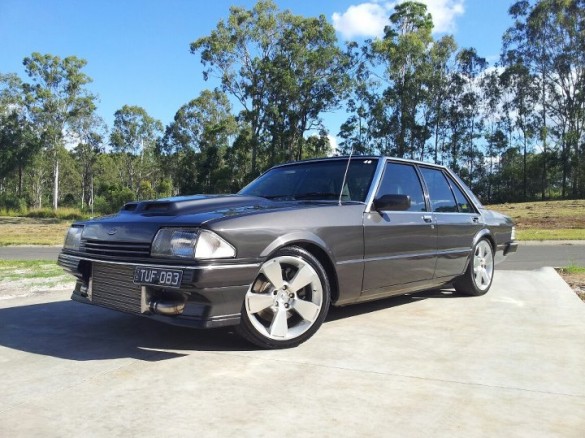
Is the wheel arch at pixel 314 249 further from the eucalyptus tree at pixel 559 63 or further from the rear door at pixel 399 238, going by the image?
the eucalyptus tree at pixel 559 63

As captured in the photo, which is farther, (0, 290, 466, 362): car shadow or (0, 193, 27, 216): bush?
(0, 193, 27, 216): bush

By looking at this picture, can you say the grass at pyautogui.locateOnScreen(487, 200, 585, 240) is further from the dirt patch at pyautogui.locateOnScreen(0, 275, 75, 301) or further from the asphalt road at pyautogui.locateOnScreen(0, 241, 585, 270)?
the dirt patch at pyautogui.locateOnScreen(0, 275, 75, 301)

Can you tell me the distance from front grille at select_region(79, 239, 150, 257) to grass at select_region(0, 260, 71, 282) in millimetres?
3322

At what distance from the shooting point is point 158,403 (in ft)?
8.73

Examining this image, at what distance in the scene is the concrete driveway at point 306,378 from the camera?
244cm

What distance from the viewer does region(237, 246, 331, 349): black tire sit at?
3498mm

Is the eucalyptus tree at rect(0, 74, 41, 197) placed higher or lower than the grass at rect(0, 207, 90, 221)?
higher

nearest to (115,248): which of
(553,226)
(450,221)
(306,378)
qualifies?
(306,378)

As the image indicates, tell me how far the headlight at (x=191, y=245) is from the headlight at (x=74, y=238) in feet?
3.54

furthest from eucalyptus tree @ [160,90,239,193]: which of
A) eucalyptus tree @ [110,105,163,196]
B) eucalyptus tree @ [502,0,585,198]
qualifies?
eucalyptus tree @ [502,0,585,198]

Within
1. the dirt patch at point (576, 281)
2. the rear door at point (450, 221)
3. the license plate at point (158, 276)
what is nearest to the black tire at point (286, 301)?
the license plate at point (158, 276)

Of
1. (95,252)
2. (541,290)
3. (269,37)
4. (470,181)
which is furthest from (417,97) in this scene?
(95,252)

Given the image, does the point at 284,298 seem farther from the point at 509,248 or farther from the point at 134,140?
the point at 134,140

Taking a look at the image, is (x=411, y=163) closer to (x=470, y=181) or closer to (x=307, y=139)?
(x=307, y=139)
